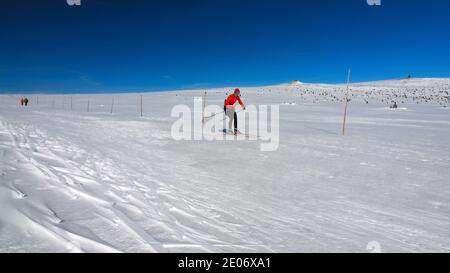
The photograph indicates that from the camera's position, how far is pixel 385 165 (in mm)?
6984

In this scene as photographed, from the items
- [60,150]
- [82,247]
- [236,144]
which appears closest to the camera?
[82,247]

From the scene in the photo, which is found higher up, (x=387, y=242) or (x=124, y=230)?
(x=124, y=230)

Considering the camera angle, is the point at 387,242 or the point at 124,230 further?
the point at 387,242

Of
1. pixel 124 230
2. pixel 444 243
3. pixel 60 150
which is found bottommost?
pixel 444 243

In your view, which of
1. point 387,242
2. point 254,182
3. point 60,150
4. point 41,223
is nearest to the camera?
point 41,223

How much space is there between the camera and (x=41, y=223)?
9.07ft

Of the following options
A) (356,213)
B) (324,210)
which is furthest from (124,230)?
(356,213)

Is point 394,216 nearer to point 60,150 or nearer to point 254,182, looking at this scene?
point 254,182

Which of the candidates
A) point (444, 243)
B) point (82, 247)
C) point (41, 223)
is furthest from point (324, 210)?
point (41, 223)

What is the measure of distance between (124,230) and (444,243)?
329 centimetres

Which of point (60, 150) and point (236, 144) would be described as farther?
point (236, 144)
